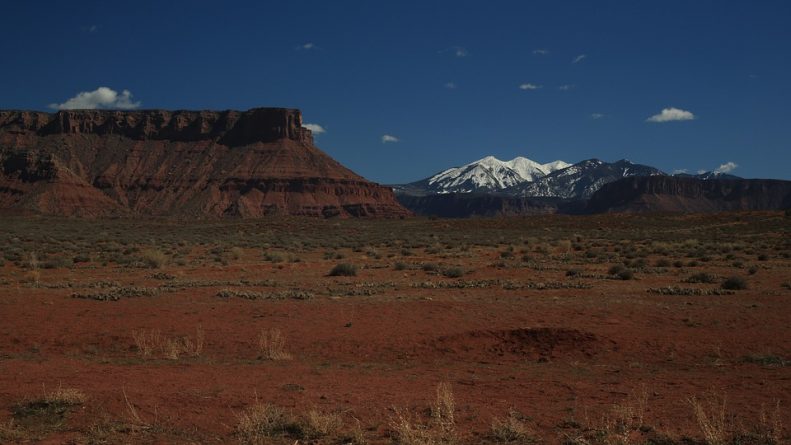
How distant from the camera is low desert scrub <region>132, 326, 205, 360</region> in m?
11.0

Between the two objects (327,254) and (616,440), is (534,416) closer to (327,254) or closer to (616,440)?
(616,440)

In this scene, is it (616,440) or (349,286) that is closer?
(616,440)

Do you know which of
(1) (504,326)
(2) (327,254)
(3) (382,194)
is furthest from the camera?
(3) (382,194)

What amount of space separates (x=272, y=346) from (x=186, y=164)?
444ft

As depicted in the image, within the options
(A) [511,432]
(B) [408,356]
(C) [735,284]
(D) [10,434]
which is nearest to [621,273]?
(C) [735,284]

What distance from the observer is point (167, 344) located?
1145 cm

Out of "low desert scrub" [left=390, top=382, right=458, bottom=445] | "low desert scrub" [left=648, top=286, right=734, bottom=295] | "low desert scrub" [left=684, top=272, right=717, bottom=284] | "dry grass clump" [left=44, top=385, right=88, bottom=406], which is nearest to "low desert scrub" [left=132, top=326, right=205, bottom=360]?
"dry grass clump" [left=44, top=385, right=88, bottom=406]

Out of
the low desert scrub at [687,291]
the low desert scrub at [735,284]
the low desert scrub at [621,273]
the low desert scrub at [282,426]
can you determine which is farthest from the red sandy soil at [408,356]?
the low desert scrub at [621,273]

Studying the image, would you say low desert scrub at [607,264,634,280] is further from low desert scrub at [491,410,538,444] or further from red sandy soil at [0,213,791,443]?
low desert scrub at [491,410,538,444]

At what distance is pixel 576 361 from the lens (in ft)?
35.2

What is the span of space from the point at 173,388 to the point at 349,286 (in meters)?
11.5

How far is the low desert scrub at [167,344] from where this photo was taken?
11.0 m

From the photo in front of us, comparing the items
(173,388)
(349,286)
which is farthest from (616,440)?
(349,286)

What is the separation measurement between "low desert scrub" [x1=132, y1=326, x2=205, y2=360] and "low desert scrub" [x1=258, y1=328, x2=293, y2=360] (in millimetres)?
1165
